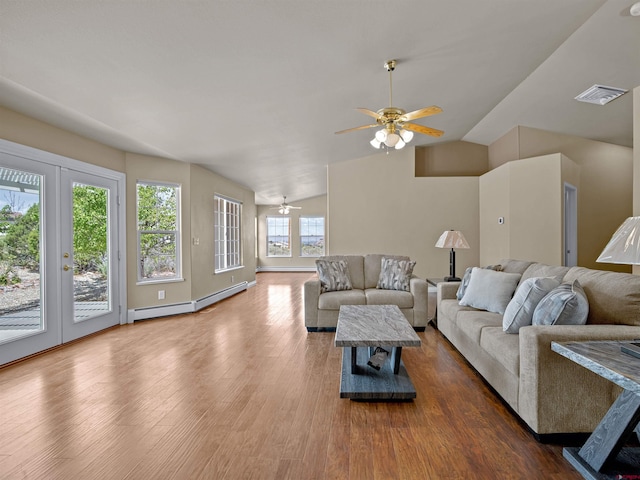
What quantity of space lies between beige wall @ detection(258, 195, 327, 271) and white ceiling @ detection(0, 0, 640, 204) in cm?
677

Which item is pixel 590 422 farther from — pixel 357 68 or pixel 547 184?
pixel 547 184

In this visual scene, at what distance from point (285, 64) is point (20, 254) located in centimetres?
323

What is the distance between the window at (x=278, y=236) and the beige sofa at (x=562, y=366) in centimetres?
1001

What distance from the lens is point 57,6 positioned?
2031 mm

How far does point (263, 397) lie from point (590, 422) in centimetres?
210

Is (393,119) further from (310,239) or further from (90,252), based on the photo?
(310,239)

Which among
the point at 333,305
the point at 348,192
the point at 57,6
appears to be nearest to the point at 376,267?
the point at 333,305

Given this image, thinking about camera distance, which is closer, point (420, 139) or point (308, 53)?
point (308, 53)

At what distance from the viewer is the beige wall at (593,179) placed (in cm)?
611

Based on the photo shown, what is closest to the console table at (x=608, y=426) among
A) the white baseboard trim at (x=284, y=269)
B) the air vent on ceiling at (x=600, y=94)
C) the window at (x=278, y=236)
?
the air vent on ceiling at (x=600, y=94)

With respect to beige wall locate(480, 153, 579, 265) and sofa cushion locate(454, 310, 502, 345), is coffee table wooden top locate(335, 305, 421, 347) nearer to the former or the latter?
sofa cushion locate(454, 310, 502, 345)

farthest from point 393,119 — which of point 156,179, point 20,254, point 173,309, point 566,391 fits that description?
point 173,309

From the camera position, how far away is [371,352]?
309 cm

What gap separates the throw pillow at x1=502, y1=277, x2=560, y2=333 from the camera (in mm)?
2525
